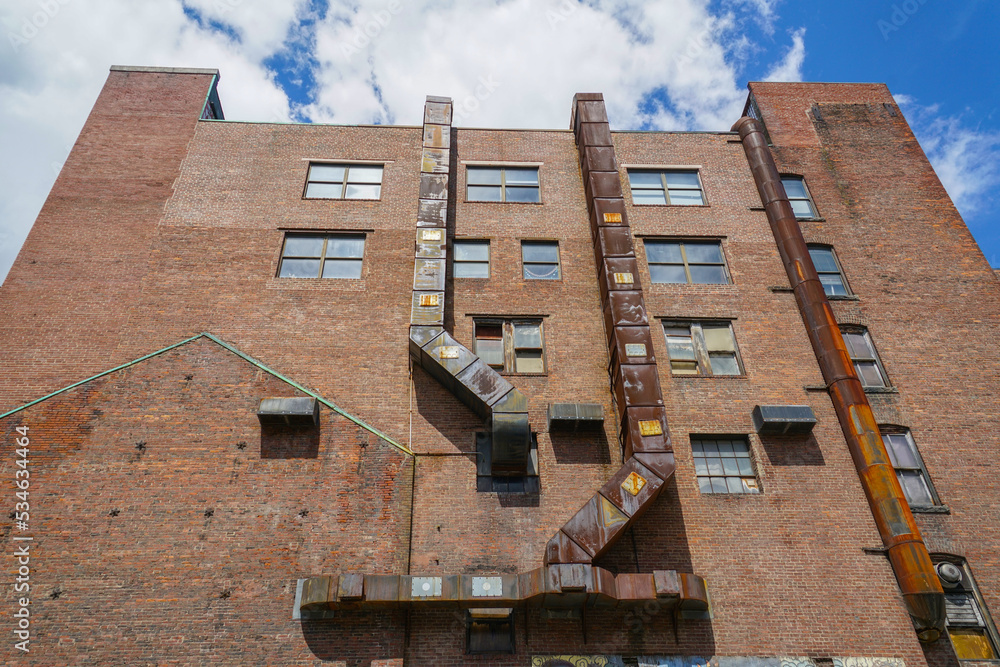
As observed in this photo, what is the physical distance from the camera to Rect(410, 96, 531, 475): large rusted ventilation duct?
14.9 metres

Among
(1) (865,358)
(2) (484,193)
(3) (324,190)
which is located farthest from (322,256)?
(1) (865,358)

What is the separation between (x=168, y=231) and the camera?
19234mm

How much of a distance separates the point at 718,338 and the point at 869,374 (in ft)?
14.6

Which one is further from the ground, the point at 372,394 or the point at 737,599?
the point at 372,394

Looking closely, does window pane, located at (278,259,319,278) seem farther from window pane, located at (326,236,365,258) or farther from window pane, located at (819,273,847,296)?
window pane, located at (819,273,847,296)

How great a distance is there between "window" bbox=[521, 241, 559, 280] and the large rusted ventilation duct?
8.87 feet

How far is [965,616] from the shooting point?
14.3 metres

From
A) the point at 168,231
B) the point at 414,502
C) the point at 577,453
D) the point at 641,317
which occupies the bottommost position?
the point at 414,502

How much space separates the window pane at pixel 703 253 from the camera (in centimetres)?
1975

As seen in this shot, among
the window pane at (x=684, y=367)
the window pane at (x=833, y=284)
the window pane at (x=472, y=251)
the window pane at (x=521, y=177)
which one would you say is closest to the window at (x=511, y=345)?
the window pane at (x=472, y=251)

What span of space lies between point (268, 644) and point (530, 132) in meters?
18.2

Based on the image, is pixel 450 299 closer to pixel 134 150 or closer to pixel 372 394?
pixel 372 394

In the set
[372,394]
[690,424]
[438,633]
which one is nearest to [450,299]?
[372,394]

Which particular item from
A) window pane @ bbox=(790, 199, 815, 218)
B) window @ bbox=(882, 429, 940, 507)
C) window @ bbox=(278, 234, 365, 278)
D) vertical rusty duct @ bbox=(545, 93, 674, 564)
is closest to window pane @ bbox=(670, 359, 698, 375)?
vertical rusty duct @ bbox=(545, 93, 674, 564)
